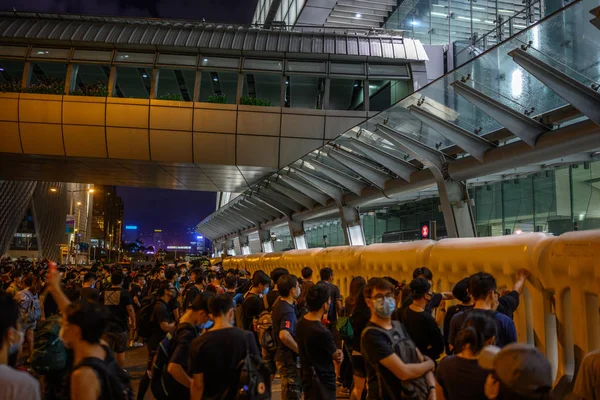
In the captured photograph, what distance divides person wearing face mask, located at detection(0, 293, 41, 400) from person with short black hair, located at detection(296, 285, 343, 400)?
2.62 m

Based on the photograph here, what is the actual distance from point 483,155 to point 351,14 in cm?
2423

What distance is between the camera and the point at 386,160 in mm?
12797

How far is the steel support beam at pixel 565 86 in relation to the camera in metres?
7.59

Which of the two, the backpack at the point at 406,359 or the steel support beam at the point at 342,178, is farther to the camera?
the steel support beam at the point at 342,178

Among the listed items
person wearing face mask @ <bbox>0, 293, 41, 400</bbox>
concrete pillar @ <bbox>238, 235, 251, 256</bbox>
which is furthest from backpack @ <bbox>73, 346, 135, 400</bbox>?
concrete pillar @ <bbox>238, 235, 251, 256</bbox>

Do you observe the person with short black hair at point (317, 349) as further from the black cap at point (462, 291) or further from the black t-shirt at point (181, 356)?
the black cap at point (462, 291)

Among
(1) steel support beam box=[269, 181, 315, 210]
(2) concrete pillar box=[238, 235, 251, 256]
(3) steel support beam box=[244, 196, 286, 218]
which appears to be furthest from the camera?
(2) concrete pillar box=[238, 235, 251, 256]

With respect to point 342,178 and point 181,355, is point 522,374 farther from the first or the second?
point 342,178

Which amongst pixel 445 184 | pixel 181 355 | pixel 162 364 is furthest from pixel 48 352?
pixel 445 184

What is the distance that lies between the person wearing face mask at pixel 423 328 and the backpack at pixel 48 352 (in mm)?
3427

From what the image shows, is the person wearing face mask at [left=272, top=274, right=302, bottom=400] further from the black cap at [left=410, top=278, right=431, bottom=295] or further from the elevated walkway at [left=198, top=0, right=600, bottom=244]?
the elevated walkway at [left=198, top=0, right=600, bottom=244]

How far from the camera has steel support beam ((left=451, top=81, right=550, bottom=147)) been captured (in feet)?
29.1

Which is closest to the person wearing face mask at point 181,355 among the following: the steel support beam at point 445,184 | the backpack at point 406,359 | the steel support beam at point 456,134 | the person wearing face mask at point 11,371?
the backpack at point 406,359

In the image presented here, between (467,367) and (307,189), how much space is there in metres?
14.7
